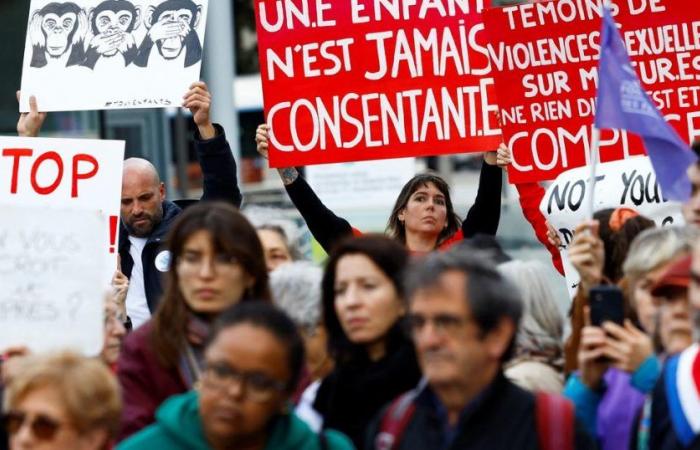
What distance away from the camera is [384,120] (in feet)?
26.0

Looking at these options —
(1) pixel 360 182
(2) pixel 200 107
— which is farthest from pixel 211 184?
(1) pixel 360 182

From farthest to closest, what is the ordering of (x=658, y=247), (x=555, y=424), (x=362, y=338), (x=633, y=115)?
(x=633, y=115) < (x=658, y=247) < (x=362, y=338) < (x=555, y=424)

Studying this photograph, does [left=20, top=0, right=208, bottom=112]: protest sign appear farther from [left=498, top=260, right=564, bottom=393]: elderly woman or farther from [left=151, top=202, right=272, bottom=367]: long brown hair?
[left=498, top=260, right=564, bottom=393]: elderly woman

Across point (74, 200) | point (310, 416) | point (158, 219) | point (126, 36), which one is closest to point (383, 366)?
point (310, 416)

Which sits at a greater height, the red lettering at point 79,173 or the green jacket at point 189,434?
→ the red lettering at point 79,173

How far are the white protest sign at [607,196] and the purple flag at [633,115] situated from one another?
182 cm

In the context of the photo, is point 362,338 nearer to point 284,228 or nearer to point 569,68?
point 284,228

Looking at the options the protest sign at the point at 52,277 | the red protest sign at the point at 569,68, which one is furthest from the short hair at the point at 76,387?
the red protest sign at the point at 569,68

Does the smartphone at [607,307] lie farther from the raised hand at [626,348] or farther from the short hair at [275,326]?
the short hair at [275,326]

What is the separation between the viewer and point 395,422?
4.13 m

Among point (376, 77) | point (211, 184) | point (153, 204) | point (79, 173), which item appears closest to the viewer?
point (79, 173)

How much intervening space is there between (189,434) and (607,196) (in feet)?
12.3

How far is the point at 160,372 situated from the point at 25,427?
65cm

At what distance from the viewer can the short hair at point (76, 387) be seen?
4.12 metres
